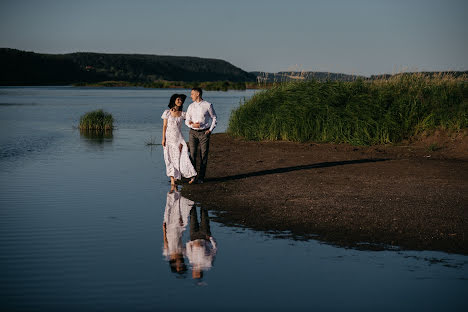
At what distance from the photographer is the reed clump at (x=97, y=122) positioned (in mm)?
31797

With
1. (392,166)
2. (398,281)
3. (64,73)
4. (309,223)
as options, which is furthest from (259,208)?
(64,73)

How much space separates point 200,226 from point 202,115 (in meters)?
4.55

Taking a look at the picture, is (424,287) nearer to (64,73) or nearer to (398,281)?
(398,281)

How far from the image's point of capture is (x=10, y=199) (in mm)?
11859

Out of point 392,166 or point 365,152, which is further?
point 365,152

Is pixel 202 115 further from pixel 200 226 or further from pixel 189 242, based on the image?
pixel 189 242

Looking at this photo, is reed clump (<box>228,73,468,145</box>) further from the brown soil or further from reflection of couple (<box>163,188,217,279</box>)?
reflection of couple (<box>163,188,217,279</box>)

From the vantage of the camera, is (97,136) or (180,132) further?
(97,136)

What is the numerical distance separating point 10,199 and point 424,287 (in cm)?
847

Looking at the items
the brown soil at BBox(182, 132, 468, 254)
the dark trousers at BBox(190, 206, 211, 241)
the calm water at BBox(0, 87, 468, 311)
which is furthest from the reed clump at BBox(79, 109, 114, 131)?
the dark trousers at BBox(190, 206, 211, 241)

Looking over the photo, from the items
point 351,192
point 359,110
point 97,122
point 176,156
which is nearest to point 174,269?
point 351,192

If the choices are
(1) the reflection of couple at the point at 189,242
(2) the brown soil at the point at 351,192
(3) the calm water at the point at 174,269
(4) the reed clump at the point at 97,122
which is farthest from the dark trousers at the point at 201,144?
(4) the reed clump at the point at 97,122

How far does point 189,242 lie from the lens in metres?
8.36

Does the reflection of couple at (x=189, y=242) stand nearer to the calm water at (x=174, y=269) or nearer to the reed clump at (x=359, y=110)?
the calm water at (x=174, y=269)
